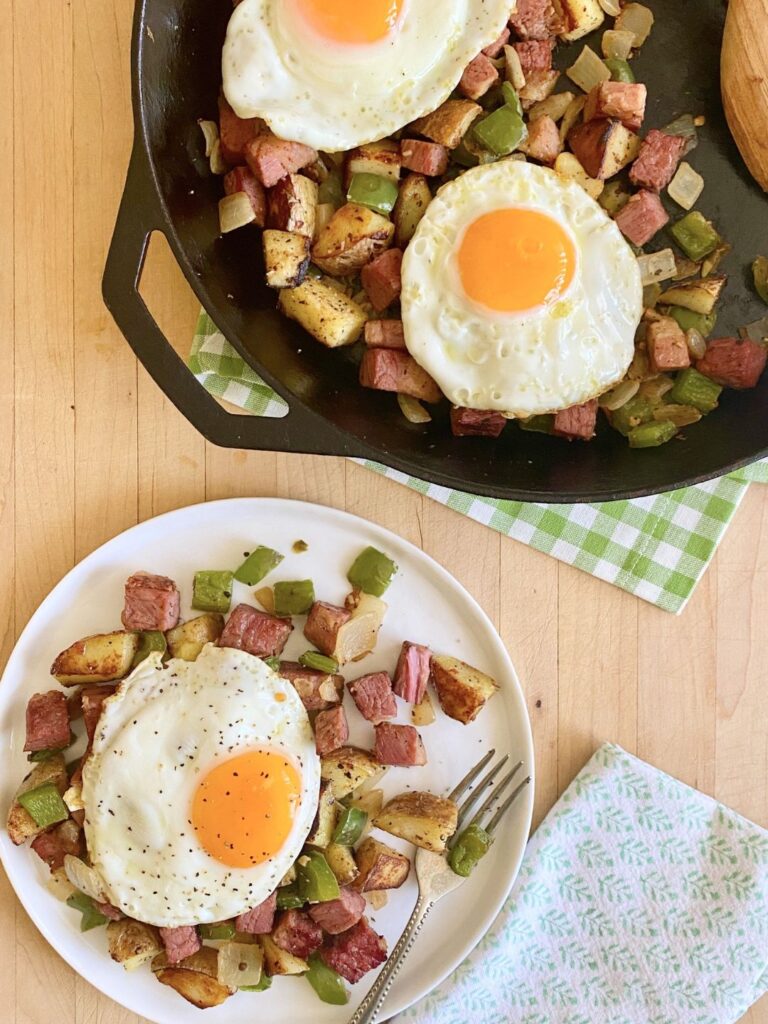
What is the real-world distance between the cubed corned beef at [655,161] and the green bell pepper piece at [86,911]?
6.54ft

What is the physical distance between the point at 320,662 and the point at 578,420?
2.51 feet

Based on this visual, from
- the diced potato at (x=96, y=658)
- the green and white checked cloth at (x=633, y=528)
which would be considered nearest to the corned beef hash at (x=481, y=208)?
the green and white checked cloth at (x=633, y=528)

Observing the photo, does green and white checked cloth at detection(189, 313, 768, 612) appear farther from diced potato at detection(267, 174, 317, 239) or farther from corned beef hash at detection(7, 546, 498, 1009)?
diced potato at detection(267, 174, 317, 239)

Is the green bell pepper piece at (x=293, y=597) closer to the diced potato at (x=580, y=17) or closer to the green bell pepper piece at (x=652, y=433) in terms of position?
the green bell pepper piece at (x=652, y=433)

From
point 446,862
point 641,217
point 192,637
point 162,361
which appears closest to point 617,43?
point 641,217

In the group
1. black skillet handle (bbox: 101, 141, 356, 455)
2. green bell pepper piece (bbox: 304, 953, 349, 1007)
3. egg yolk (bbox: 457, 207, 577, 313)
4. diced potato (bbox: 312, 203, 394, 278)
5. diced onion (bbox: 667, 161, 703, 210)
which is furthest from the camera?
green bell pepper piece (bbox: 304, 953, 349, 1007)

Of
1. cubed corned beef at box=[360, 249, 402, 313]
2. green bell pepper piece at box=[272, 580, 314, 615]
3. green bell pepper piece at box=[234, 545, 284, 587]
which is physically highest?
cubed corned beef at box=[360, 249, 402, 313]

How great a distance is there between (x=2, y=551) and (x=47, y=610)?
19 centimetres

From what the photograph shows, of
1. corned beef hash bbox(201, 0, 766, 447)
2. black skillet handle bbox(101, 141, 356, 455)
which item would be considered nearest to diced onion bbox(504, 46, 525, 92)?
corned beef hash bbox(201, 0, 766, 447)

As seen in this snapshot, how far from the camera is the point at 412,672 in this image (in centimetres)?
197

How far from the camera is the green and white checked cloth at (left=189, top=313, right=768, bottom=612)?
6.66ft

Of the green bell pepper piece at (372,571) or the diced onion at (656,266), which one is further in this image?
the green bell pepper piece at (372,571)

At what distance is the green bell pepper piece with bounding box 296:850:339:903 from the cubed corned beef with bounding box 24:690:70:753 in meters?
0.60

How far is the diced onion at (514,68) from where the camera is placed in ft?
5.98
